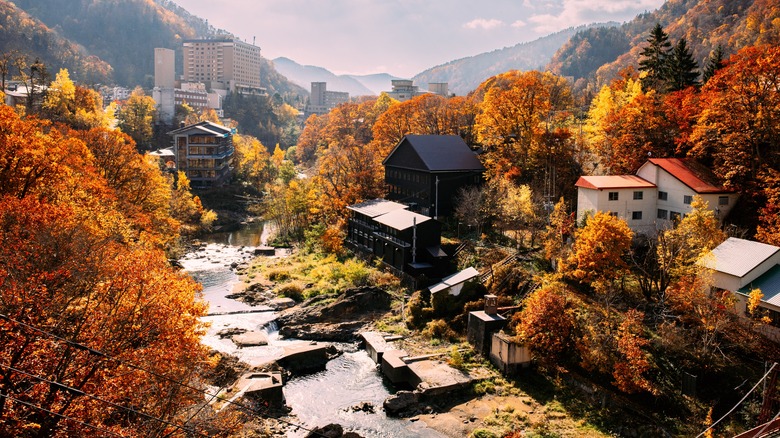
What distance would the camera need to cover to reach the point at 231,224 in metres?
58.9

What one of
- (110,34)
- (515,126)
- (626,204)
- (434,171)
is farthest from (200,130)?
(110,34)

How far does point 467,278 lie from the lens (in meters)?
27.9

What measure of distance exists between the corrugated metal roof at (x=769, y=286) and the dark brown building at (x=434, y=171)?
21.4 metres

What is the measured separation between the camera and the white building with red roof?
26922mm

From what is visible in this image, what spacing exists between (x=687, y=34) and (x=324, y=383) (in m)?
82.6

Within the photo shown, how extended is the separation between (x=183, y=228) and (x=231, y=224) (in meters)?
10.7

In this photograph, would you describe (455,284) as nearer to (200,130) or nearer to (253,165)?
(200,130)

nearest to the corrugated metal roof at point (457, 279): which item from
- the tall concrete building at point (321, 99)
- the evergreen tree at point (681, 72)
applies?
the evergreen tree at point (681, 72)

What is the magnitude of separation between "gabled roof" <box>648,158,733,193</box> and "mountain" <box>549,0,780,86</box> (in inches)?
980

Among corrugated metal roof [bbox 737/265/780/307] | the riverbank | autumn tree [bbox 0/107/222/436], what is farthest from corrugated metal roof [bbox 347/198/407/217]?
corrugated metal roof [bbox 737/265/780/307]

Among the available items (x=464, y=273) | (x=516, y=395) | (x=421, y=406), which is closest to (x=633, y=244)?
(x=464, y=273)

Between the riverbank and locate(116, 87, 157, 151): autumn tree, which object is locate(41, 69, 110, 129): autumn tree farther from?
the riverbank

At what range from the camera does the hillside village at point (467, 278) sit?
15.6 m

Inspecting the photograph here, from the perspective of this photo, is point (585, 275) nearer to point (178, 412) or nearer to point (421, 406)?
point (421, 406)
